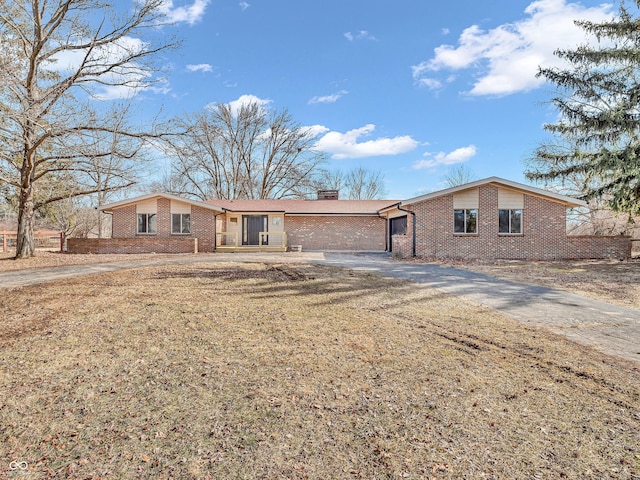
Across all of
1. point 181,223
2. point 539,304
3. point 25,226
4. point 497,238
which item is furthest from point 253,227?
point 539,304

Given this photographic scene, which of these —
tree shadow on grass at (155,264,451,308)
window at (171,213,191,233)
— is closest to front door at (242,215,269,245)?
window at (171,213,191,233)

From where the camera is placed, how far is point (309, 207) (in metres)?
23.6

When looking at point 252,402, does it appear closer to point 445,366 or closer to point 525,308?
point 445,366

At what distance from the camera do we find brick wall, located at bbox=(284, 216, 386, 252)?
22688 mm

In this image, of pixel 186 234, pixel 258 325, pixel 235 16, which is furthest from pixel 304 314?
pixel 186 234

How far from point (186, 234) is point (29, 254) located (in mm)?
7002

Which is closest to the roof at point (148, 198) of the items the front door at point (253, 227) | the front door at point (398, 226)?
the front door at point (253, 227)

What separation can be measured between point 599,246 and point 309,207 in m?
15.5

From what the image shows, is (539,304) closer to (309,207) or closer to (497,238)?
(497,238)

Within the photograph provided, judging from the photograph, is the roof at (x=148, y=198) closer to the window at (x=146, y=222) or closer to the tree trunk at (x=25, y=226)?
the window at (x=146, y=222)

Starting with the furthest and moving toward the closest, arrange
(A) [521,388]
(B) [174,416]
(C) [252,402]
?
(A) [521,388] → (C) [252,402] → (B) [174,416]

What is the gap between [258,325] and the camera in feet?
17.2

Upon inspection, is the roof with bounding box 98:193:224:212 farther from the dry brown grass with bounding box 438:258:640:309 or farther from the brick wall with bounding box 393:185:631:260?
the dry brown grass with bounding box 438:258:640:309

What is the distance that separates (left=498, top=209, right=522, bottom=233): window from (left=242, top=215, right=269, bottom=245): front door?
527 inches
